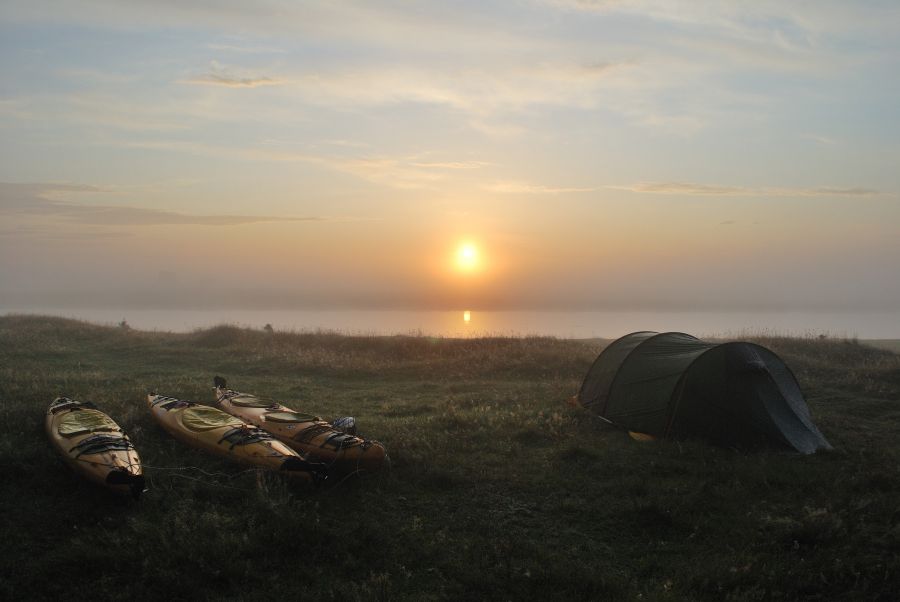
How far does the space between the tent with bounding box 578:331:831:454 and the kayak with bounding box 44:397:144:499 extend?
9.59m

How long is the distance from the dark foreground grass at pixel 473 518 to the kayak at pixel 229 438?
0.74 feet

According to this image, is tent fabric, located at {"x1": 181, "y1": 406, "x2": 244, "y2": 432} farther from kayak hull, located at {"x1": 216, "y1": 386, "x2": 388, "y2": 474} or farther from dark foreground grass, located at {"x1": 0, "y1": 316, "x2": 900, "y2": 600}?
kayak hull, located at {"x1": 216, "y1": 386, "x2": 388, "y2": 474}

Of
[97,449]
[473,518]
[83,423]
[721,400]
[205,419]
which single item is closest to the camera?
[473,518]

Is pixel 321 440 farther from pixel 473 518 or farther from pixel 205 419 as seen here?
pixel 473 518

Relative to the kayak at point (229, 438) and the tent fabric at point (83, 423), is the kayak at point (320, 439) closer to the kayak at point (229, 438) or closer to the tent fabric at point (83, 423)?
the kayak at point (229, 438)

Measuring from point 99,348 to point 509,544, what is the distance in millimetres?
24634

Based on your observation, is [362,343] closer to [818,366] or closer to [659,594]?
[818,366]

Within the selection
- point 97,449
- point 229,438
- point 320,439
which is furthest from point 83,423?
point 320,439

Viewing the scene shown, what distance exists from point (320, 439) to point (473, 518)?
316 centimetres

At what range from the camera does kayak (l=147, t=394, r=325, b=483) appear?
9.52m

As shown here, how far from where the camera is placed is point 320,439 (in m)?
10.5

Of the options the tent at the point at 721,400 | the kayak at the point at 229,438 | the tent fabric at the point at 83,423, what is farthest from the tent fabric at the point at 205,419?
the tent at the point at 721,400

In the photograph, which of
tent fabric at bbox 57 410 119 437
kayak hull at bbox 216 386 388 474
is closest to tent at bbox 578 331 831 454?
kayak hull at bbox 216 386 388 474

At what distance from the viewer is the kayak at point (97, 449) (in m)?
8.70
